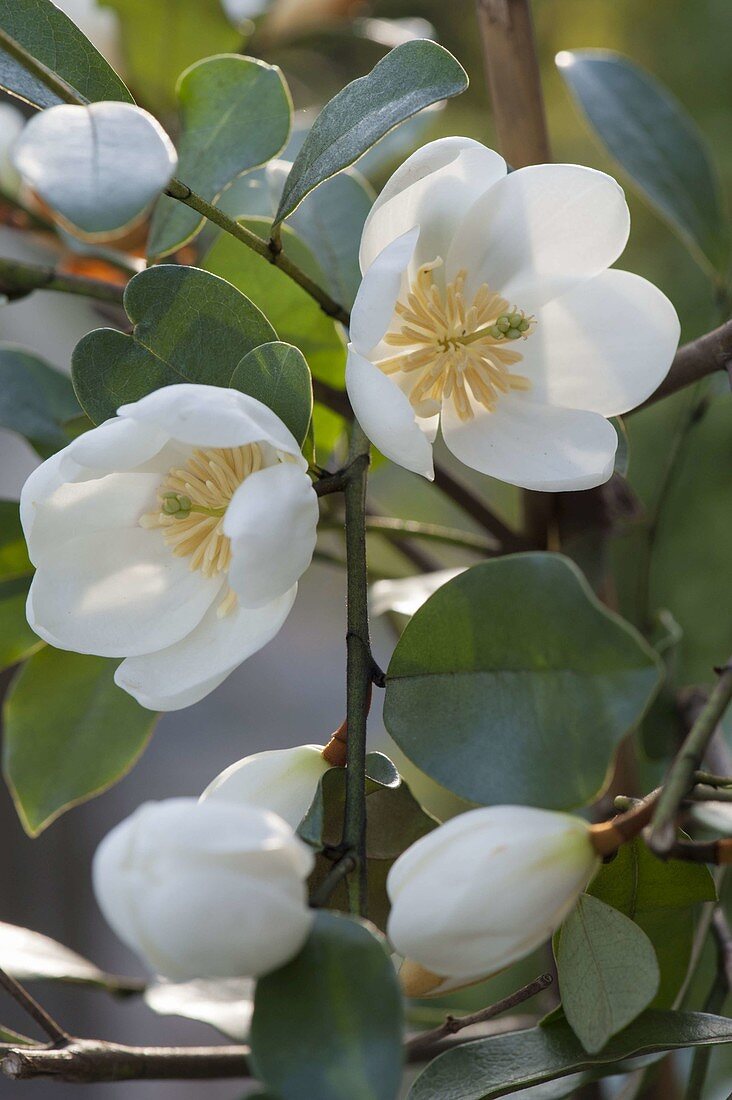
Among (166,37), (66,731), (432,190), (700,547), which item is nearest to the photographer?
(432,190)

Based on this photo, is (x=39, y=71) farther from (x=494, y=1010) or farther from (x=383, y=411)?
(x=494, y=1010)

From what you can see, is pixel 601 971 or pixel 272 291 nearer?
pixel 601 971

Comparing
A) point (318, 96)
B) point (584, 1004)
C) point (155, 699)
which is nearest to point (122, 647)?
point (155, 699)

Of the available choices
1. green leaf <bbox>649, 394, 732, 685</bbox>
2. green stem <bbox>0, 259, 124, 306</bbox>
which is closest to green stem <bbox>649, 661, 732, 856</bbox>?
green stem <bbox>0, 259, 124, 306</bbox>

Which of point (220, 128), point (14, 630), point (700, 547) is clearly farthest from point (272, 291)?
point (700, 547)

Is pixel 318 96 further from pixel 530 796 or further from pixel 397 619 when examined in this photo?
pixel 530 796

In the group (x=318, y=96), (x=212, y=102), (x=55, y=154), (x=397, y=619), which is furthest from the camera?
(x=318, y=96)

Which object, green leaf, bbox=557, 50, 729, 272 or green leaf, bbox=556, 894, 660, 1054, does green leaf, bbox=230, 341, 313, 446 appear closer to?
green leaf, bbox=556, 894, 660, 1054
